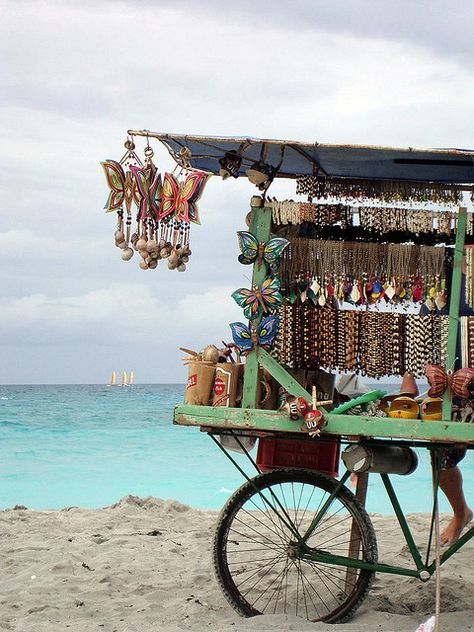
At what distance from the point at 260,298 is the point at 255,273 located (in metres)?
0.13

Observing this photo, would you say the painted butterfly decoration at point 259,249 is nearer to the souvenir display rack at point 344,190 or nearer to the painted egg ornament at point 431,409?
the souvenir display rack at point 344,190

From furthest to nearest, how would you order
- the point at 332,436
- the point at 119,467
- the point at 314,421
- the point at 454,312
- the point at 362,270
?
1. the point at 119,467
2. the point at 362,270
3. the point at 332,436
4. the point at 454,312
5. the point at 314,421

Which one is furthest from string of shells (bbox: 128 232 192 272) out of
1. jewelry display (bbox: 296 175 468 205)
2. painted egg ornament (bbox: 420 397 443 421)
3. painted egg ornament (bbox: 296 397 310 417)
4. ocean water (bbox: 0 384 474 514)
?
ocean water (bbox: 0 384 474 514)

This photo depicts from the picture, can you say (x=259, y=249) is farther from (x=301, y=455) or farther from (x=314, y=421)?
(x=301, y=455)

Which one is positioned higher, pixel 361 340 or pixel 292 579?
pixel 361 340

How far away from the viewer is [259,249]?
370 centimetres

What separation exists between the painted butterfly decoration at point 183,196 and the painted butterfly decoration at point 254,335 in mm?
585

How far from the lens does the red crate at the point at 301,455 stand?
392cm

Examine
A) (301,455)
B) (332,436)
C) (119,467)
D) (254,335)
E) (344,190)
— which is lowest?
(119,467)

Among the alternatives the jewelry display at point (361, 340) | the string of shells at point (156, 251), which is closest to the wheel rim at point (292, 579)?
the jewelry display at point (361, 340)

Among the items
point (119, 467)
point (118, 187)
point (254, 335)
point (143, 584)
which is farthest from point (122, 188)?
point (119, 467)

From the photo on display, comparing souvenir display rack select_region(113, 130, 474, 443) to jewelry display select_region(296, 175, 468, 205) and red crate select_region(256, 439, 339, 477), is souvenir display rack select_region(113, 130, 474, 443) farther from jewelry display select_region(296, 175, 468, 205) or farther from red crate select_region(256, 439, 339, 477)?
red crate select_region(256, 439, 339, 477)

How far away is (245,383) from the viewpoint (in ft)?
12.1

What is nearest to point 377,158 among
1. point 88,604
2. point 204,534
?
point 88,604
